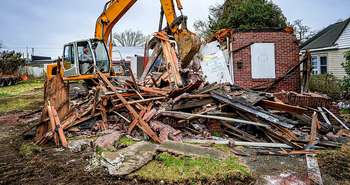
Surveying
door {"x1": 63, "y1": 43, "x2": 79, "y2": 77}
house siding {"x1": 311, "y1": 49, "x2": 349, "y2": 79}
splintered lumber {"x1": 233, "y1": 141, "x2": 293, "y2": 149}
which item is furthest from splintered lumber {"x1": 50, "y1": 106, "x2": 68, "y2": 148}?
house siding {"x1": 311, "y1": 49, "x2": 349, "y2": 79}

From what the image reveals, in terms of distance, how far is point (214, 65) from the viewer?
492 inches

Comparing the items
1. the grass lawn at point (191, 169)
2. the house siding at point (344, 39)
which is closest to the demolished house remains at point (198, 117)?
the grass lawn at point (191, 169)

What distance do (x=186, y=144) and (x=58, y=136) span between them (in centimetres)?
314

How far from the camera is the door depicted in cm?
1159

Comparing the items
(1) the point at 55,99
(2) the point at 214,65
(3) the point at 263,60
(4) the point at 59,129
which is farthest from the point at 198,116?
(2) the point at 214,65

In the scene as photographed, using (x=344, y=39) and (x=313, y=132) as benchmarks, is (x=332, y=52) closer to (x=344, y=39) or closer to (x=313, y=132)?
(x=344, y=39)

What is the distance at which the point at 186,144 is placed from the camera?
5.57 metres

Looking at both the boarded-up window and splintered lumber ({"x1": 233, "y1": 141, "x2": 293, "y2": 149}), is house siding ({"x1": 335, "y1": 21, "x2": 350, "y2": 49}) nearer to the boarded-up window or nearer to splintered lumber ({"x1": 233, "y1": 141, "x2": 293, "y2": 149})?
the boarded-up window

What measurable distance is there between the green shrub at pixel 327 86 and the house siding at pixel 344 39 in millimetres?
3854

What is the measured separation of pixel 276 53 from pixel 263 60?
2.06 ft

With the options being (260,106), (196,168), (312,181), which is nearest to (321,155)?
(312,181)

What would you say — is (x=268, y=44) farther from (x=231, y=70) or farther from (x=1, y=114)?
(x=1, y=114)

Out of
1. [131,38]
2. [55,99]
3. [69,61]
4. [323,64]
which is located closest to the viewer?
[55,99]

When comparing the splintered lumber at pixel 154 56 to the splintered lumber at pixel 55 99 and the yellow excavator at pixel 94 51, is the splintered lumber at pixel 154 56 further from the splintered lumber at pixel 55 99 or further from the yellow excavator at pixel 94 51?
the splintered lumber at pixel 55 99
